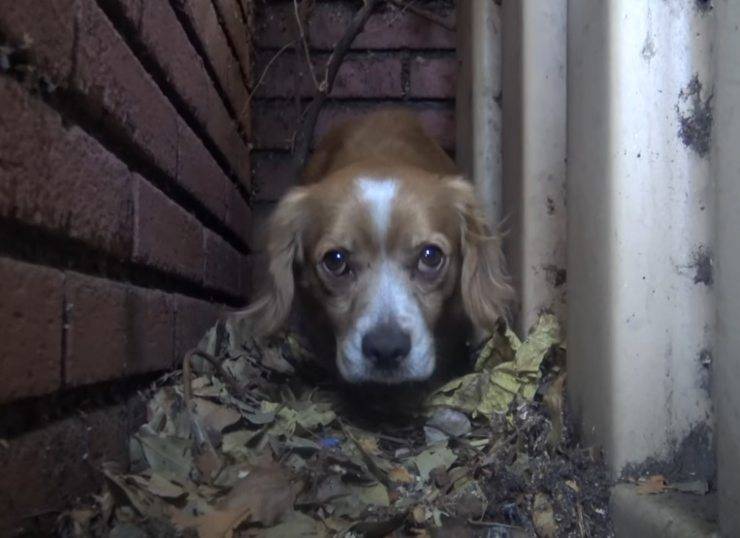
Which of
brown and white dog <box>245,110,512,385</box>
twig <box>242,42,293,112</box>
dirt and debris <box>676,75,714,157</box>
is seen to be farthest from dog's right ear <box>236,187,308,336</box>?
dirt and debris <box>676,75,714,157</box>

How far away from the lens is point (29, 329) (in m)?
1.09

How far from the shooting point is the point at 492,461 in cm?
169

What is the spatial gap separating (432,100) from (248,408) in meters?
1.87

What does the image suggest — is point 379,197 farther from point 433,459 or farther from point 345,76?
point 345,76

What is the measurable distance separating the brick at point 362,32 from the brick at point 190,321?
54.9 inches

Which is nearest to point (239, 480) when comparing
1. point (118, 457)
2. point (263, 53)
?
point (118, 457)

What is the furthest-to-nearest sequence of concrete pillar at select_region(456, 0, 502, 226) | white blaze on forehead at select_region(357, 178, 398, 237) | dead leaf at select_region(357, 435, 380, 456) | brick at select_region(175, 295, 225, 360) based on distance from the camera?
concrete pillar at select_region(456, 0, 502, 226) < white blaze on forehead at select_region(357, 178, 398, 237) < brick at select_region(175, 295, 225, 360) < dead leaf at select_region(357, 435, 380, 456)

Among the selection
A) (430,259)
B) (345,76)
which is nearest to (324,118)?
(345,76)

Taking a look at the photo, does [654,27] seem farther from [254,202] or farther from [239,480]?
[254,202]

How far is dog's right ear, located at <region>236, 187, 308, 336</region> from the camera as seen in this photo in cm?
258

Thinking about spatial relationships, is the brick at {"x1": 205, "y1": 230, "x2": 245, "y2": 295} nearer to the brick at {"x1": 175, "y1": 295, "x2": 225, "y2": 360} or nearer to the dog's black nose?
the brick at {"x1": 175, "y1": 295, "x2": 225, "y2": 360}

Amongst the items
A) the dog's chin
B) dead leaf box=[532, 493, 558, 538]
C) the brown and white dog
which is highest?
the brown and white dog

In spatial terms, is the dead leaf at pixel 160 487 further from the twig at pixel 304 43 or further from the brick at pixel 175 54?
the twig at pixel 304 43

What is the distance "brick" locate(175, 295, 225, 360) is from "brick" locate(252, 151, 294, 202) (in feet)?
3.38
